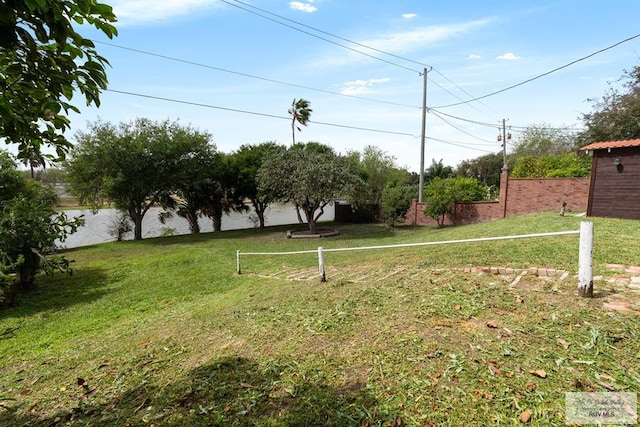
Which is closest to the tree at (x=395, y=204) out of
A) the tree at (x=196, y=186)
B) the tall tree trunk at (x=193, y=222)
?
the tree at (x=196, y=186)

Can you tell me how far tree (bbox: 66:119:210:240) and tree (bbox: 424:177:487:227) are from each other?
13747 millimetres

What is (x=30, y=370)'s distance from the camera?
3861 mm

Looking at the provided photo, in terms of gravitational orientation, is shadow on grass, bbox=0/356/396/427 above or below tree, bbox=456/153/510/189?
below

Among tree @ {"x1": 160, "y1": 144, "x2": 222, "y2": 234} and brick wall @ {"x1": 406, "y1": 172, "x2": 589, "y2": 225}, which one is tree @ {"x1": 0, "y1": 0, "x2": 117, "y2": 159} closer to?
brick wall @ {"x1": 406, "y1": 172, "x2": 589, "y2": 225}

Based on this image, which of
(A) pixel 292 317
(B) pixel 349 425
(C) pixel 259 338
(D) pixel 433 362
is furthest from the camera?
(A) pixel 292 317

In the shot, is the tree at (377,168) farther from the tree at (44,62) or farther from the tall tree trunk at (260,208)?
the tree at (44,62)

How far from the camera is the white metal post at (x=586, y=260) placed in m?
2.98

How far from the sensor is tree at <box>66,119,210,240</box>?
639 inches

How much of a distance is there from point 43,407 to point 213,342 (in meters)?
1.45

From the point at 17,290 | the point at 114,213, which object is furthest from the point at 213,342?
the point at 114,213

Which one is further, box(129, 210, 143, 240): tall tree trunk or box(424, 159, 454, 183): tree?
box(424, 159, 454, 183): tree

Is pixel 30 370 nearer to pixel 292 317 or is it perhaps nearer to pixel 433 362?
pixel 292 317

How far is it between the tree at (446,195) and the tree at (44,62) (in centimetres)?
1789

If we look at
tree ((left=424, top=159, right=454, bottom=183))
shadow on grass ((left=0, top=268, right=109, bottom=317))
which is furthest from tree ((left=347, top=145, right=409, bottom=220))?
shadow on grass ((left=0, top=268, right=109, bottom=317))
